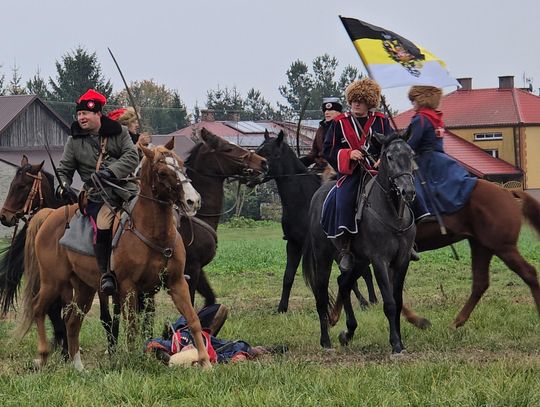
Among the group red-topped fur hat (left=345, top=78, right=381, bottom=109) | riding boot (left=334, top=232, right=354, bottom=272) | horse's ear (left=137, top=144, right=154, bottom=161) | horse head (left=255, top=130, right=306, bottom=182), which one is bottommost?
riding boot (left=334, top=232, right=354, bottom=272)

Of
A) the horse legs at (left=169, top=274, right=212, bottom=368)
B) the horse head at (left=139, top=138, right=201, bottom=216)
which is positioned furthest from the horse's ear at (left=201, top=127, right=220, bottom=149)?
the horse legs at (left=169, top=274, right=212, bottom=368)

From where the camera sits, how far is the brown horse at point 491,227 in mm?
11203

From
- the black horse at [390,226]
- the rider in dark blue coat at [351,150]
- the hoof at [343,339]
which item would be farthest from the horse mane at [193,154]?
the hoof at [343,339]

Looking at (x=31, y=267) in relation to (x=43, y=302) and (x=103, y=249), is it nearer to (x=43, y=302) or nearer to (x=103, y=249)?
(x=43, y=302)

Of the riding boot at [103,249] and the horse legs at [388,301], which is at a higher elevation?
the riding boot at [103,249]

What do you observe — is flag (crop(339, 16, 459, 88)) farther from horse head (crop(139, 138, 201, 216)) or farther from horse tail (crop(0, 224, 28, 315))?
horse tail (crop(0, 224, 28, 315))

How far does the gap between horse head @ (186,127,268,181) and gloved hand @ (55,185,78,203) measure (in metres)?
1.60

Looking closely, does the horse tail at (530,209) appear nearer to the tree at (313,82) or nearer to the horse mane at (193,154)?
the horse mane at (193,154)

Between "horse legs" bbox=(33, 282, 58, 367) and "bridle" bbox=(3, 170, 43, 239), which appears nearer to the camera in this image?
"horse legs" bbox=(33, 282, 58, 367)

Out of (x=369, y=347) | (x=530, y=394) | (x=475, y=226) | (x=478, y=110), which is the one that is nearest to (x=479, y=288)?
(x=475, y=226)

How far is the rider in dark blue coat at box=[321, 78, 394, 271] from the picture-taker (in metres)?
10.3

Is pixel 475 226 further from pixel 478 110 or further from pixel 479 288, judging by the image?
pixel 478 110

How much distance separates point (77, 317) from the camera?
998 cm

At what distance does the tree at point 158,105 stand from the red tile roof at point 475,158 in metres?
25.4
